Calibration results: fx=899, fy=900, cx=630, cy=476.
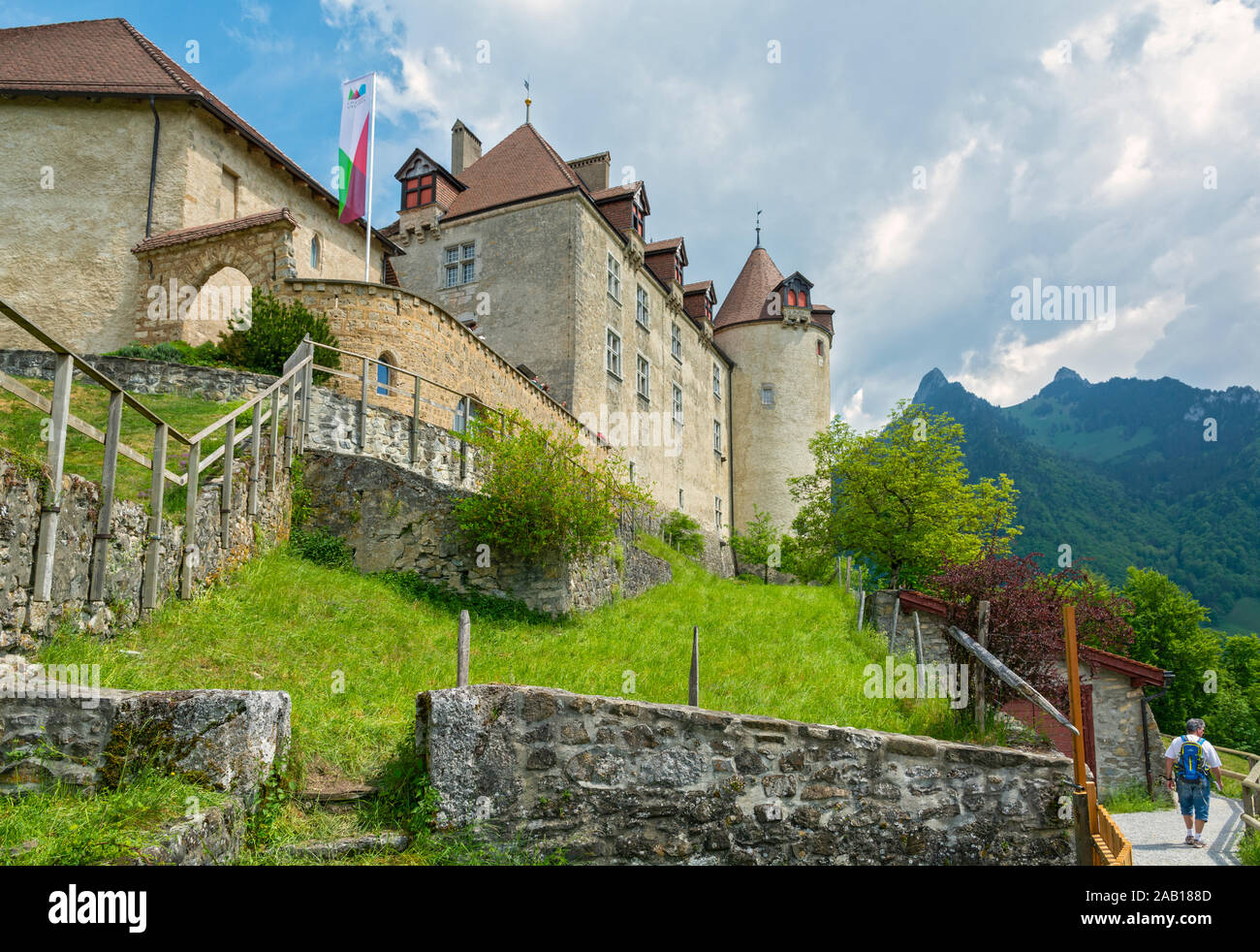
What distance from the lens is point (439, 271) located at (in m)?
34.0

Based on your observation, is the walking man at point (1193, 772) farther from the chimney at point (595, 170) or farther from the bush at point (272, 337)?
the chimney at point (595, 170)

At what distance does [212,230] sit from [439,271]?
1325cm

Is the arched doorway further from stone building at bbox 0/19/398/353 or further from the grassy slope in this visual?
the grassy slope

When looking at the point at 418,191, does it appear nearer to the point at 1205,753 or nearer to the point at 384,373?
the point at 384,373

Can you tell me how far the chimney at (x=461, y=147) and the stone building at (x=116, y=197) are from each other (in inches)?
549

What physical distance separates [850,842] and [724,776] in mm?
1063

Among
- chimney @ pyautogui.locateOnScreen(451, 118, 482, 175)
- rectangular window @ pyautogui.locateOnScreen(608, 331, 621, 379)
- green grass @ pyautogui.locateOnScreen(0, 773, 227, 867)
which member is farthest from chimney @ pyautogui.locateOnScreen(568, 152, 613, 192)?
green grass @ pyautogui.locateOnScreen(0, 773, 227, 867)

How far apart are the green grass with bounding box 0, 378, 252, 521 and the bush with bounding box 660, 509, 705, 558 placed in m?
21.1

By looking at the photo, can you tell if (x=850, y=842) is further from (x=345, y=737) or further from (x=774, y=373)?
(x=774, y=373)

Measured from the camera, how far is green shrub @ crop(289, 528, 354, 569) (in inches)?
530

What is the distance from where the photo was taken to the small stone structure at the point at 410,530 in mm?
14094

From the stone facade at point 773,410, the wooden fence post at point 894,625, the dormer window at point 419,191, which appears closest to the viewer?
the wooden fence post at point 894,625

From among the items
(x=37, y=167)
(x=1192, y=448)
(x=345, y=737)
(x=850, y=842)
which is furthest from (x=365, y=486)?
(x=1192, y=448)

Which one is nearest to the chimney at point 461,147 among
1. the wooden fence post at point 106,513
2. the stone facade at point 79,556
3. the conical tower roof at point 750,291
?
the conical tower roof at point 750,291
